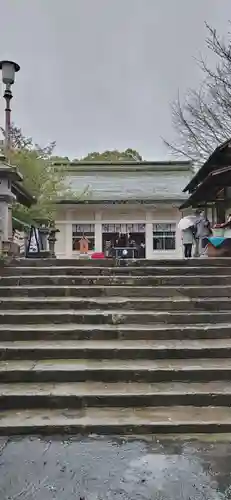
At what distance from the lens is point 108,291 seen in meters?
6.94

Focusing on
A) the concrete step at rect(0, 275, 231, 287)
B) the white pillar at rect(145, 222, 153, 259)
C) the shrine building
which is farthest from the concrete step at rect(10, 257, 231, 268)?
the white pillar at rect(145, 222, 153, 259)

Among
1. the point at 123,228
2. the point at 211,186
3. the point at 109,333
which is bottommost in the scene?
the point at 109,333

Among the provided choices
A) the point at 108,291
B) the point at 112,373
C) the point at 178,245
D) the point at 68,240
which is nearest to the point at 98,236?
the point at 68,240

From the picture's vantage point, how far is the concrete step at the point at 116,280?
724 cm

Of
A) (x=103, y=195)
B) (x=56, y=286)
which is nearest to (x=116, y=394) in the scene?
(x=56, y=286)

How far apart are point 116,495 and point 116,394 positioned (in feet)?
4.78

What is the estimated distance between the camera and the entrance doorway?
22625 mm

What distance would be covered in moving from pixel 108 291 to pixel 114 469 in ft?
12.9

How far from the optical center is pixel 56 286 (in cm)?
704

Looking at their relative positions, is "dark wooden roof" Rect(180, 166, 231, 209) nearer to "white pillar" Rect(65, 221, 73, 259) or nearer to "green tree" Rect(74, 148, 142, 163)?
"white pillar" Rect(65, 221, 73, 259)

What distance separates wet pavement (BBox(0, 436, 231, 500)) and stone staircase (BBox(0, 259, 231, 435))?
23 cm

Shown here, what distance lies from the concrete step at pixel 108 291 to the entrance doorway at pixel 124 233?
51.1 ft

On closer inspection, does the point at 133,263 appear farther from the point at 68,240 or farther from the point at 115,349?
the point at 68,240

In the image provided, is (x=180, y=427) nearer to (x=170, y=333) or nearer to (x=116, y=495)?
(x=116, y=495)
